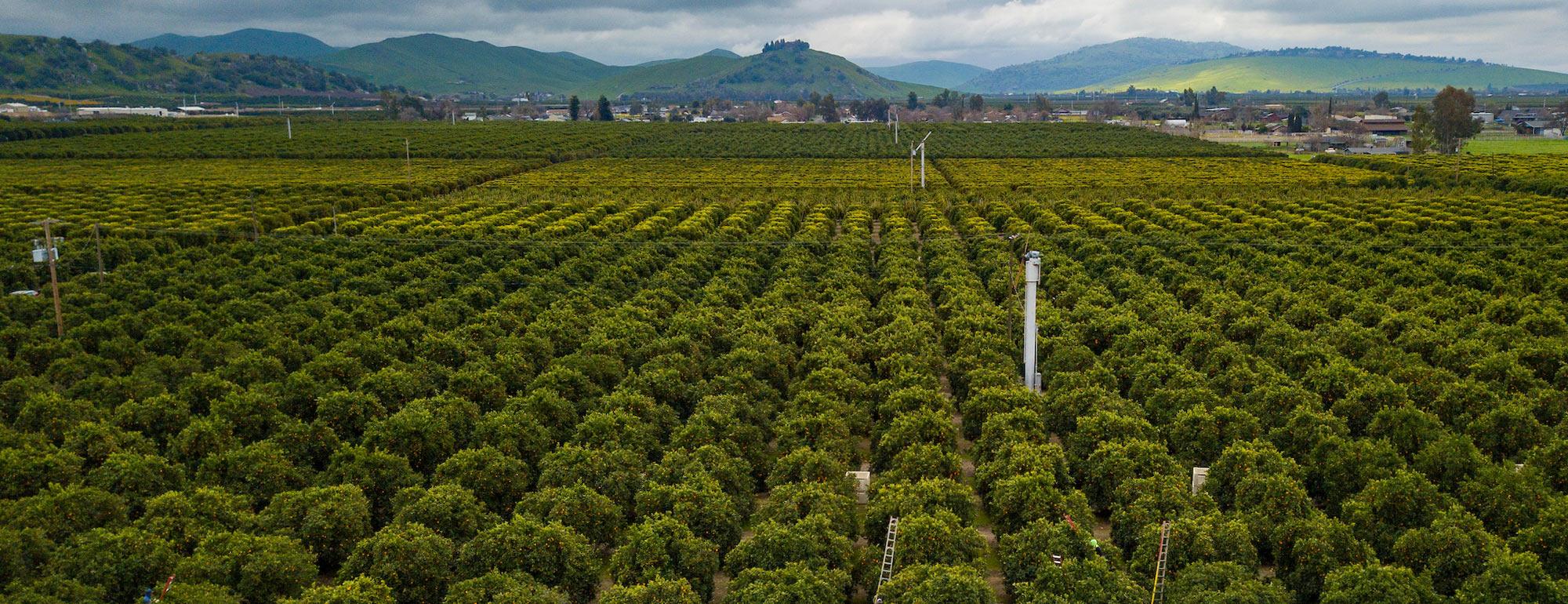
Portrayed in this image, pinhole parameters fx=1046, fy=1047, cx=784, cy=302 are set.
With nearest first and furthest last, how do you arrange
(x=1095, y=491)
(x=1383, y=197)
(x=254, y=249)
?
1. (x=1095, y=491)
2. (x=254, y=249)
3. (x=1383, y=197)

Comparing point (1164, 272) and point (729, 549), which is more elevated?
point (1164, 272)

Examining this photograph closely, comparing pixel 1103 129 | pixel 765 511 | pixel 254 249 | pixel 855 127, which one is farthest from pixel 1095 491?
pixel 855 127

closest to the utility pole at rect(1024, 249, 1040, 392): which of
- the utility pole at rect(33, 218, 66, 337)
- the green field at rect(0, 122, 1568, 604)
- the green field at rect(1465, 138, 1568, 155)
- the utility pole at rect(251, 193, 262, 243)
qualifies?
the green field at rect(0, 122, 1568, 604)

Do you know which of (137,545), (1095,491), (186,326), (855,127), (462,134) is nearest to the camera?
(137,545)

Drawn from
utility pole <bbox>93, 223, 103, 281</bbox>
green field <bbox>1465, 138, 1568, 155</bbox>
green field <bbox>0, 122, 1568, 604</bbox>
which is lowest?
green field <bbox>0, 122, 1568, 604</bbox>

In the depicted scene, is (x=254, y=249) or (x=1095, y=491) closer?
(x=1095, y=491)

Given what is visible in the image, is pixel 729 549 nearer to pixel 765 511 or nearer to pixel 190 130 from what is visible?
pixel 765 511

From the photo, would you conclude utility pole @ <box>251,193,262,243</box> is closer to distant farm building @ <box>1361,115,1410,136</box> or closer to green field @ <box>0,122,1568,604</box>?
green field @ <box>0,122,1568,604</box>

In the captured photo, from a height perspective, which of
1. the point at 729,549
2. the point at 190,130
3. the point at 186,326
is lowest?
the point at 729,549
